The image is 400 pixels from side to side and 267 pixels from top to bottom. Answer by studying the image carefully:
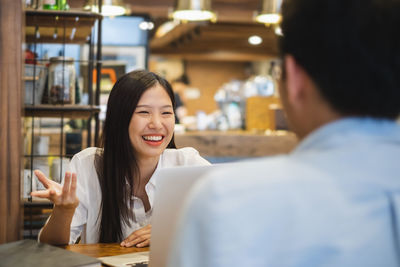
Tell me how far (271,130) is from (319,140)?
190 inches

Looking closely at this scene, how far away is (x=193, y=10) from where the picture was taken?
14.0 ft

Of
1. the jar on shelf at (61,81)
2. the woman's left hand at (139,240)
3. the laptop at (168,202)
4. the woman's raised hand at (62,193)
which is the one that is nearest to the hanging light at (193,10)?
the jar on shelf at (61,81)

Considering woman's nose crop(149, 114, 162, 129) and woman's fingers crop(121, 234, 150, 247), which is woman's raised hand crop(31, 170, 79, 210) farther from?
woman's nose crop(149, 114, 162, 129)

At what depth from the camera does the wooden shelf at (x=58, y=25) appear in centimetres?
278

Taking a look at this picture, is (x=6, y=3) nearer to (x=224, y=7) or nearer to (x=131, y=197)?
(x=131, y=197)

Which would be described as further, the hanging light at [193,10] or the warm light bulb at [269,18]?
the warm light bulb at [269,18]

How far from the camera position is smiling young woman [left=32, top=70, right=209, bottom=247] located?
6.64ft

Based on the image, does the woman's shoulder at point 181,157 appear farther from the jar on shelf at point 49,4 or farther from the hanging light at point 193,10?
the hanging light at point 193,10

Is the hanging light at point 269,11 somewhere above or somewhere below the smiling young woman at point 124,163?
above

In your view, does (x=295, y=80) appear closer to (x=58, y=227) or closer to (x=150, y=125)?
(x=58, y=227)

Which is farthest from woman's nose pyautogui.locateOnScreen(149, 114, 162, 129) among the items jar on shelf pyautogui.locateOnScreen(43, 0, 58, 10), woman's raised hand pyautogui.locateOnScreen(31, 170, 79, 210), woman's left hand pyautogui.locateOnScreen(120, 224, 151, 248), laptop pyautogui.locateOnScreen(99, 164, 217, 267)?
jar on shelf pyautogui.locateOnScreen(43, 0, 58, 10)

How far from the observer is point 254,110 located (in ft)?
19.5

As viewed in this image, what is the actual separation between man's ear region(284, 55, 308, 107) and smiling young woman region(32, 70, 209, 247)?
4.17ft

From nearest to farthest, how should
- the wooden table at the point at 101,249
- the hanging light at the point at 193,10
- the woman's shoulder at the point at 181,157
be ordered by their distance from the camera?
the wooden table at the point at 101,249 < the woman's shoulder at the point at 181,157 < the hanging light at the point at 193,10
